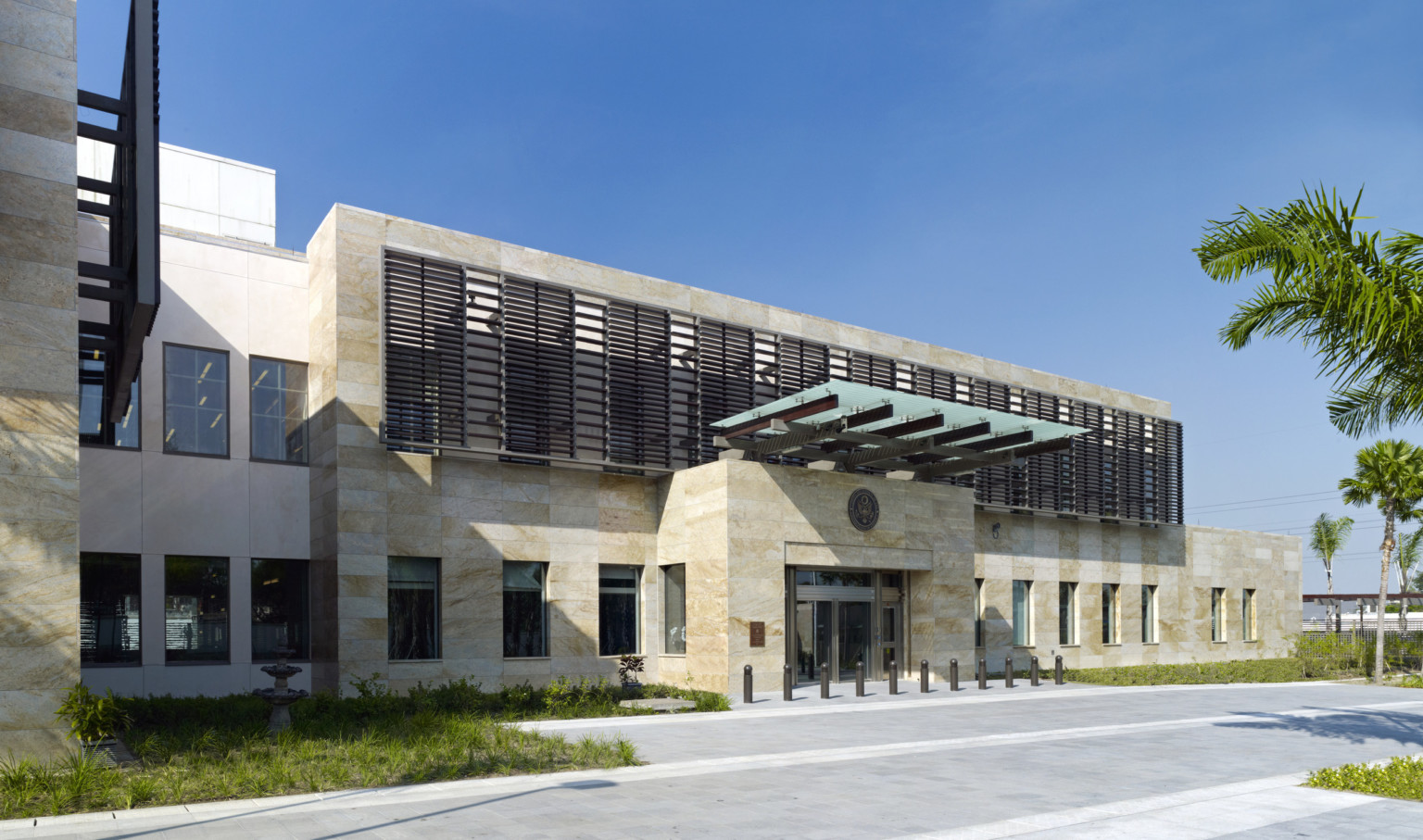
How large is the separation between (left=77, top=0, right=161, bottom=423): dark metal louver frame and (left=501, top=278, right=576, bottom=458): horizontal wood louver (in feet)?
27.3

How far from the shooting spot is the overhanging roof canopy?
76.3 feet

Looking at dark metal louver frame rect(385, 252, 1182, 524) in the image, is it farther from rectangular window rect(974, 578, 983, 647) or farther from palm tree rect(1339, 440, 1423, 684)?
palm tree rect(1339, 440, 1423, 684)

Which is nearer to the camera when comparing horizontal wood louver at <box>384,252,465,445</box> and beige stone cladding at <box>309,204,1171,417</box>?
horizontal wood louver at <box>384,252,465,445</box>

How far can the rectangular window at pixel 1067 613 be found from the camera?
118 ft

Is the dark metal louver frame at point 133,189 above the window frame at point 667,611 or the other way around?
above

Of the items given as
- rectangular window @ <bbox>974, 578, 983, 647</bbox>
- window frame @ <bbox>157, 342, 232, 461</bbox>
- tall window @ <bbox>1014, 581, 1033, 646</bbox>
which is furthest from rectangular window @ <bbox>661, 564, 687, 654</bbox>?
tall window @ <bbox>1014, 581, 1033, 646</bbox>

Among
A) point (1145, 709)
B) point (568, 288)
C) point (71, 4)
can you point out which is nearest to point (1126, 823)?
point (1145, 709)

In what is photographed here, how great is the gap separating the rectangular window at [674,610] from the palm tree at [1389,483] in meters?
23.1

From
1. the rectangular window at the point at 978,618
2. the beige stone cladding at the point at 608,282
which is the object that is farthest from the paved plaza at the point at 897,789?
the rectangular window at the point at 978,618

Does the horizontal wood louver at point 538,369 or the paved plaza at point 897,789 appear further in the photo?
the horizontal wood louver at point 538,369

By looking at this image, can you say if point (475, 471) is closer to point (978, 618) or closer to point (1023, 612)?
point (978, 618)

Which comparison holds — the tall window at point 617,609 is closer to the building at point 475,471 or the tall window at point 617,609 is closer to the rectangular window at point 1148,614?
the building at point 475,471

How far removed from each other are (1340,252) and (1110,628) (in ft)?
90.7

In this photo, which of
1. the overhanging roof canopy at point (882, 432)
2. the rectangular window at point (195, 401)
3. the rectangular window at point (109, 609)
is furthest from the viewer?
the overhanging roof canopy at point (882, 432)
